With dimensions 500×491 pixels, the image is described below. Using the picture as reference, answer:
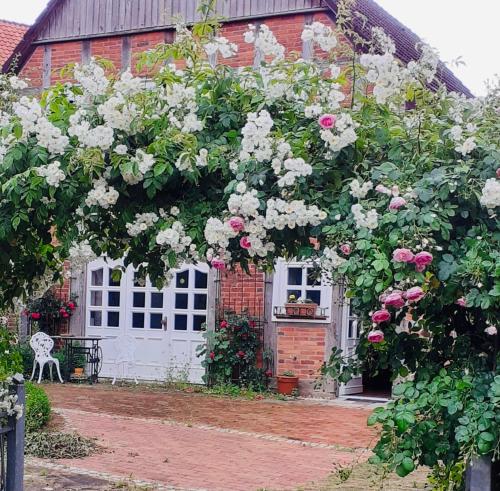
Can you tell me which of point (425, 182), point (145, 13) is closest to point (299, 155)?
point (425, 182)

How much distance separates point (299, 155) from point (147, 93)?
0.96 meters

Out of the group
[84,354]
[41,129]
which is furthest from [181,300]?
[41,129]

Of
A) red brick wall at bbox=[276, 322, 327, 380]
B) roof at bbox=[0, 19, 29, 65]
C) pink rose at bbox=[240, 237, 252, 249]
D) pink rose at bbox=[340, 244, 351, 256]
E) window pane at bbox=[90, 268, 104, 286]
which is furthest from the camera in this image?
roof at bbox=[0, 19, 29, 65]

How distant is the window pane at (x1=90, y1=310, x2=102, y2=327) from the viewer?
14.6 m

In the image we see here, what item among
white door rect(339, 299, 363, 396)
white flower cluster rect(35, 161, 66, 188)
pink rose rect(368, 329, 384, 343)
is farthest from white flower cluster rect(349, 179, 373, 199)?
white door rect(339, 299, 363, 396)

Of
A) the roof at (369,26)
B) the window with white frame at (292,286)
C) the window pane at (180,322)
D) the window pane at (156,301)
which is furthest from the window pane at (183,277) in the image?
the roof at (369,26)

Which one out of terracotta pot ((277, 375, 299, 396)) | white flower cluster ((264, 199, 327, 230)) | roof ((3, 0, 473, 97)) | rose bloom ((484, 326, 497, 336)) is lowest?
terracotta pot ((277, 375, 299, 396))

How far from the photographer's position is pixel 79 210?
452 cm

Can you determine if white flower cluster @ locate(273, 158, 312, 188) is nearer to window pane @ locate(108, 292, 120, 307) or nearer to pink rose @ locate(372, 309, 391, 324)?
pink rose @ locate(372, 309, 391, 324)

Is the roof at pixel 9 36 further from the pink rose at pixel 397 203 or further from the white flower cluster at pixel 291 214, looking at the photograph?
the pink rose at pixel 397 203

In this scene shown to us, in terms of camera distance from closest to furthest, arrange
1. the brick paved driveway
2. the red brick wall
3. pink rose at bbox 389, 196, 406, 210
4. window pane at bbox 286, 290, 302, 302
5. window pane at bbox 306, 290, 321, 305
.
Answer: pink rose at bbox 389, 196, 406, 210
the brick paved driveway
the red brick wall
window pane at bbox 306, 290, 321, 305
window pane at bbox 286, 290, 302, 302

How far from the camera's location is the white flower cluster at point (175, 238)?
4227 millimetres

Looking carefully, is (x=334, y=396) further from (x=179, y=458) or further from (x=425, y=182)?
(x=425, y=182)

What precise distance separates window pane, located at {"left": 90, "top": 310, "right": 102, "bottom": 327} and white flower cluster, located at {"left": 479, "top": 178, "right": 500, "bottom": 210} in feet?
37.8
